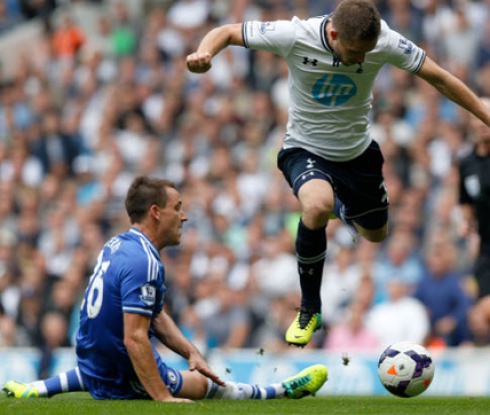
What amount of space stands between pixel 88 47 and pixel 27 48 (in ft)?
5.22

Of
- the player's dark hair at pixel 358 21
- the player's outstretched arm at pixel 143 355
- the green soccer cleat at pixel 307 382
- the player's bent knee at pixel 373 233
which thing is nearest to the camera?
the player's dark hair at pixel 358 21

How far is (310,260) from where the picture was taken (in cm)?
882

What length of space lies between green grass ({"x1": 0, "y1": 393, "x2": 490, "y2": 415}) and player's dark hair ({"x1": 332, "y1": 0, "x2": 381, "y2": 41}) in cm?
245

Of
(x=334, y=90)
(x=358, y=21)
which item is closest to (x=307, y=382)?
(x=334, y=90)

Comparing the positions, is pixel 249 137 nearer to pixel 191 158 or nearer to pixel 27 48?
pixel 191 158

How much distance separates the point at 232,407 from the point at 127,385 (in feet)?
3.20

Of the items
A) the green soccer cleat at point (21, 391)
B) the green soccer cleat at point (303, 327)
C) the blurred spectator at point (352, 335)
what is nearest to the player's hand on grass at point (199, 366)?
the green soccer cleat at point (303, 327)

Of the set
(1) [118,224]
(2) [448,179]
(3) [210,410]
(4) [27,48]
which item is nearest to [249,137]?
(1) [118,224]

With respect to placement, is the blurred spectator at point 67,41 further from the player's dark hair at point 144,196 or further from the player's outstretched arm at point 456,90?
the player's outstretched arm at point 456,90

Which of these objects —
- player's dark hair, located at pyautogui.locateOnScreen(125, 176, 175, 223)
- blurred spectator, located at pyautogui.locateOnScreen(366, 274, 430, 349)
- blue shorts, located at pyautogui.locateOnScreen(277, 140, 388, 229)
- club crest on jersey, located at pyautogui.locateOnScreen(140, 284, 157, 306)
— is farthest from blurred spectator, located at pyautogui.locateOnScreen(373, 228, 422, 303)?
club crest on jersey, located at pyautogui.locateOnScreen(140, 284, 157, 306)

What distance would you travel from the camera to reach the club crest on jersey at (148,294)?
8.07 meters

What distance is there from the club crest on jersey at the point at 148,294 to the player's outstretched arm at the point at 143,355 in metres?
0.10

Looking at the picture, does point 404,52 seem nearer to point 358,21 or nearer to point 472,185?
point 358,21

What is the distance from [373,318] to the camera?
12914 millimetres
